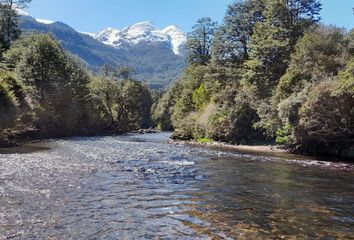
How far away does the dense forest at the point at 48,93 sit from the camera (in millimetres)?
49844

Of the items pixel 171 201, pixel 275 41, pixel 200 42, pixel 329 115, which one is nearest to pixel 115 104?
pixel 200 42

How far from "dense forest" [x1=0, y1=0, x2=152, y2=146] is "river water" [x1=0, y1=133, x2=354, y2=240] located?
2379 cm

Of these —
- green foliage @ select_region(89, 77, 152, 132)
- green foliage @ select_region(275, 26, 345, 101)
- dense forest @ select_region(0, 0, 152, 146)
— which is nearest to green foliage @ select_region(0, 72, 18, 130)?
dense forest @ select_region(0, 0, 152, 146)

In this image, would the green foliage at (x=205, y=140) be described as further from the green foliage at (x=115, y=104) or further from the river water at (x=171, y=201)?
the green foliage at (x=115, y=104)

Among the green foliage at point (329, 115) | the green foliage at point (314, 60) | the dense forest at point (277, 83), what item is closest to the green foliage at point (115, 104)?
the dense forest at point (277, 83)

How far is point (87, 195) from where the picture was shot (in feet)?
54.6

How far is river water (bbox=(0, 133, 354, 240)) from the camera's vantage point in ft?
39.2

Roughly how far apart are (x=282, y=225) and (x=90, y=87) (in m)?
82.8

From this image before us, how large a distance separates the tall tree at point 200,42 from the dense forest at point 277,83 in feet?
1.14

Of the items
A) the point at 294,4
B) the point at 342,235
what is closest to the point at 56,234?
the point at 342,235

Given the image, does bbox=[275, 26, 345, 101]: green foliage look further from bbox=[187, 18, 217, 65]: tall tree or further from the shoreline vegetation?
bbox=[187, 18, 217, 65]: tall tree

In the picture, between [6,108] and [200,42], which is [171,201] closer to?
[6,108]

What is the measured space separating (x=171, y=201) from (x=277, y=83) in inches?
1433

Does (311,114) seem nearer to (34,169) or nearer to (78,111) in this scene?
(34,169)
